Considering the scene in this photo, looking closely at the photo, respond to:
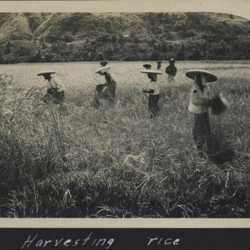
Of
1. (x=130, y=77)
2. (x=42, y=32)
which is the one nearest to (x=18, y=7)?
(x=42, y=32)

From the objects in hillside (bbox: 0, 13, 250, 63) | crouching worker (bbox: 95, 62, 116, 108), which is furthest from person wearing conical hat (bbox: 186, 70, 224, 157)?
crouching worker (bbox: 95, 62, 116, 108)

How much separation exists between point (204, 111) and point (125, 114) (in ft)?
1.15

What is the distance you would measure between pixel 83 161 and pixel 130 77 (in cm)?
43

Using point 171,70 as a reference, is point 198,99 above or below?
below

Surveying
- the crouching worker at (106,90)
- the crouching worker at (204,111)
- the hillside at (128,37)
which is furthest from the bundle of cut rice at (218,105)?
the crouching worker at (106,90)

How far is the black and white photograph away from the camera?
236 centimetres

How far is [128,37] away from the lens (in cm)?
250

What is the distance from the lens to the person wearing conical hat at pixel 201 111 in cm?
242

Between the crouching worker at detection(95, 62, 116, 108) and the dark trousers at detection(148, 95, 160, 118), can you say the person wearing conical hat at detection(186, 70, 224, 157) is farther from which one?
the crouching worker at detection(95, 62, 116, 108)
